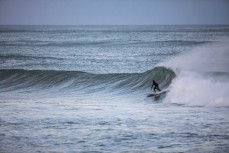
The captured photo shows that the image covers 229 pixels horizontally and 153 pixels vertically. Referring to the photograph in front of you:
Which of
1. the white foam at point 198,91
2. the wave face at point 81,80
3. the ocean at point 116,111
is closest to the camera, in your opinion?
the ocean at point 116,111

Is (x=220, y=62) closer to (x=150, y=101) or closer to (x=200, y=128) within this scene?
(x=150, y=101)

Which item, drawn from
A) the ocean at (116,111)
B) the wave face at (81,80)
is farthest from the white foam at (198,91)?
the wave face at (81,80)

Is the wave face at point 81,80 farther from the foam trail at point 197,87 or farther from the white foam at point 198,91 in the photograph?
the white foam at point 198,91

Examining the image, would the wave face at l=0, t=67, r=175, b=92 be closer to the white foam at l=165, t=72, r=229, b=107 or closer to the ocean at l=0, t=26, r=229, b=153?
the ocean at l=0, t=26, r=229, b=153

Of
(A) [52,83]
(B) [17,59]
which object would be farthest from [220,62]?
(B) [17,59]

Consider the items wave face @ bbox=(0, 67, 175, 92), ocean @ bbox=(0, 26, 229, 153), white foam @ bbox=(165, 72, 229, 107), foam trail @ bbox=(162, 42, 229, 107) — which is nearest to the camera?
ocean @ bbox=(0, 26, 229, 153)

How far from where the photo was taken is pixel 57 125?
17266 mm

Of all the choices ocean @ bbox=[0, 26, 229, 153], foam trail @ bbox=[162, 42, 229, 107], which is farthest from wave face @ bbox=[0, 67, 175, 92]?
foam trail @ bbox=[162, 42, 229, 107]

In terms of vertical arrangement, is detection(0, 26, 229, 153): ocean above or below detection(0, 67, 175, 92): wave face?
below

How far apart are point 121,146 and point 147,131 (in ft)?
6.65

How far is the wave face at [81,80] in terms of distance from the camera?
29812 millimetres

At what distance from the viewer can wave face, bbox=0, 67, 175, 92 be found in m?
29.8

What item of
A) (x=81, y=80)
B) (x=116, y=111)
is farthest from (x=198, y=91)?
(x=81, y=80)

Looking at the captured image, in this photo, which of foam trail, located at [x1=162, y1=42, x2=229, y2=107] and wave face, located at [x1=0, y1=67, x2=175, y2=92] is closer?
foam trail, located at [x1=162, y1=42, x2=229, y2=107]
